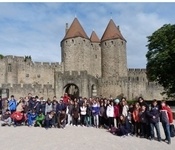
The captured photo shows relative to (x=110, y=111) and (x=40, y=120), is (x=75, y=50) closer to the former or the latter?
(x=40, y=120)

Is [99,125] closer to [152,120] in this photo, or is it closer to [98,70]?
[152,120]

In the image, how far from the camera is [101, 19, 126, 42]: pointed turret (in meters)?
43.2

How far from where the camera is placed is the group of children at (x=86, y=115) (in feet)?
35.6

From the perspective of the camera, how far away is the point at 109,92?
1550 inches

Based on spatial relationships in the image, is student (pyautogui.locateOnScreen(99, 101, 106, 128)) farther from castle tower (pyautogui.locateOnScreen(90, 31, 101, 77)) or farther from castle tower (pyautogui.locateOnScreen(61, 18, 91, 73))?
castle tower (pyautogui.locateOnScreen(90, 31, 101, 77))

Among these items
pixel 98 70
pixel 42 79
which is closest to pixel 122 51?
pixel 98 70

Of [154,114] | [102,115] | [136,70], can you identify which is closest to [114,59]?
[136,70]

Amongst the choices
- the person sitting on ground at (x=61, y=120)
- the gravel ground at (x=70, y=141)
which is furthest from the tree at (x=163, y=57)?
the gravel ground at (x=70, y=141)

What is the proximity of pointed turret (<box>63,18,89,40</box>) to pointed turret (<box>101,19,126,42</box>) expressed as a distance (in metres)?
3.05

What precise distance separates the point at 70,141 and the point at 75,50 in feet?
105

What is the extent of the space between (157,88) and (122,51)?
717 cm

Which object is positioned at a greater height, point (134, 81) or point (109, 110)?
point (134, 81)

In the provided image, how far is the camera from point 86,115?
13.6 meters

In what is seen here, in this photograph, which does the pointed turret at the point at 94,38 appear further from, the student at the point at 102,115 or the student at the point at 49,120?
the student at the point at 49,120
